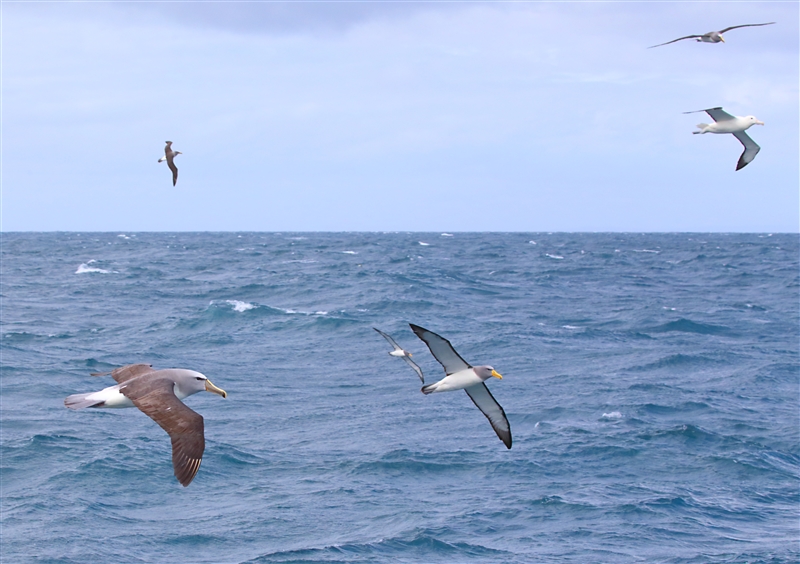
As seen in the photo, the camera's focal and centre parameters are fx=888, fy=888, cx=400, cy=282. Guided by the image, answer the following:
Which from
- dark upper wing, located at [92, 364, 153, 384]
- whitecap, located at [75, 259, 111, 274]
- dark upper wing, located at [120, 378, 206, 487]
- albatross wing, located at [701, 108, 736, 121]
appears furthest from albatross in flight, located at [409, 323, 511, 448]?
whitecap, located at [75, 259, 111, 274]

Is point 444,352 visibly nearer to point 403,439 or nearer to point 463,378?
point 463,378

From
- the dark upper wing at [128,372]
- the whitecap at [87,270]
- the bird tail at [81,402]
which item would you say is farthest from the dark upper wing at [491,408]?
the whitecap at [87,270]

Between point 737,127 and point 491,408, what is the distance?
7.20 m

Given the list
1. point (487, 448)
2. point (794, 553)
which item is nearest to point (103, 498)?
point (487, 448)

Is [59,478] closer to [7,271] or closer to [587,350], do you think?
[587,350]

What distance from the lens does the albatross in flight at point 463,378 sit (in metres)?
12.6

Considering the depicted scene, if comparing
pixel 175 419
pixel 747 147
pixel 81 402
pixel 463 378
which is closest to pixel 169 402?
pixel 175 419

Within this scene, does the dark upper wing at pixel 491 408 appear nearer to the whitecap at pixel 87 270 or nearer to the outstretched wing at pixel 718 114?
the outstretched wing at pixel 718 114

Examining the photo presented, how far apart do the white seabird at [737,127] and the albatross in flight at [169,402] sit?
10691 millimetres

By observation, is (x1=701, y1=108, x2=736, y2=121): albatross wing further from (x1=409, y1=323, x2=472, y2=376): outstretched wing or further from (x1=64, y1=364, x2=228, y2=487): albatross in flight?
(x1=64, y1=364, x2=228, y2=487): albatross in flight

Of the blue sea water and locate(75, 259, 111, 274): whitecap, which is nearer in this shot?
the blue sea water

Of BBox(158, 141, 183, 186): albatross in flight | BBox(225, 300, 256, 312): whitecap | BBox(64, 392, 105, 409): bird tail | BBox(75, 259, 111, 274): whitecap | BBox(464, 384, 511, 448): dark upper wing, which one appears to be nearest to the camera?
BBox(64, 392, 105, 409): bird tail

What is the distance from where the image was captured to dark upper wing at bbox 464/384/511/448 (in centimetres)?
1340

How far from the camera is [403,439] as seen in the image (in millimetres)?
30594
